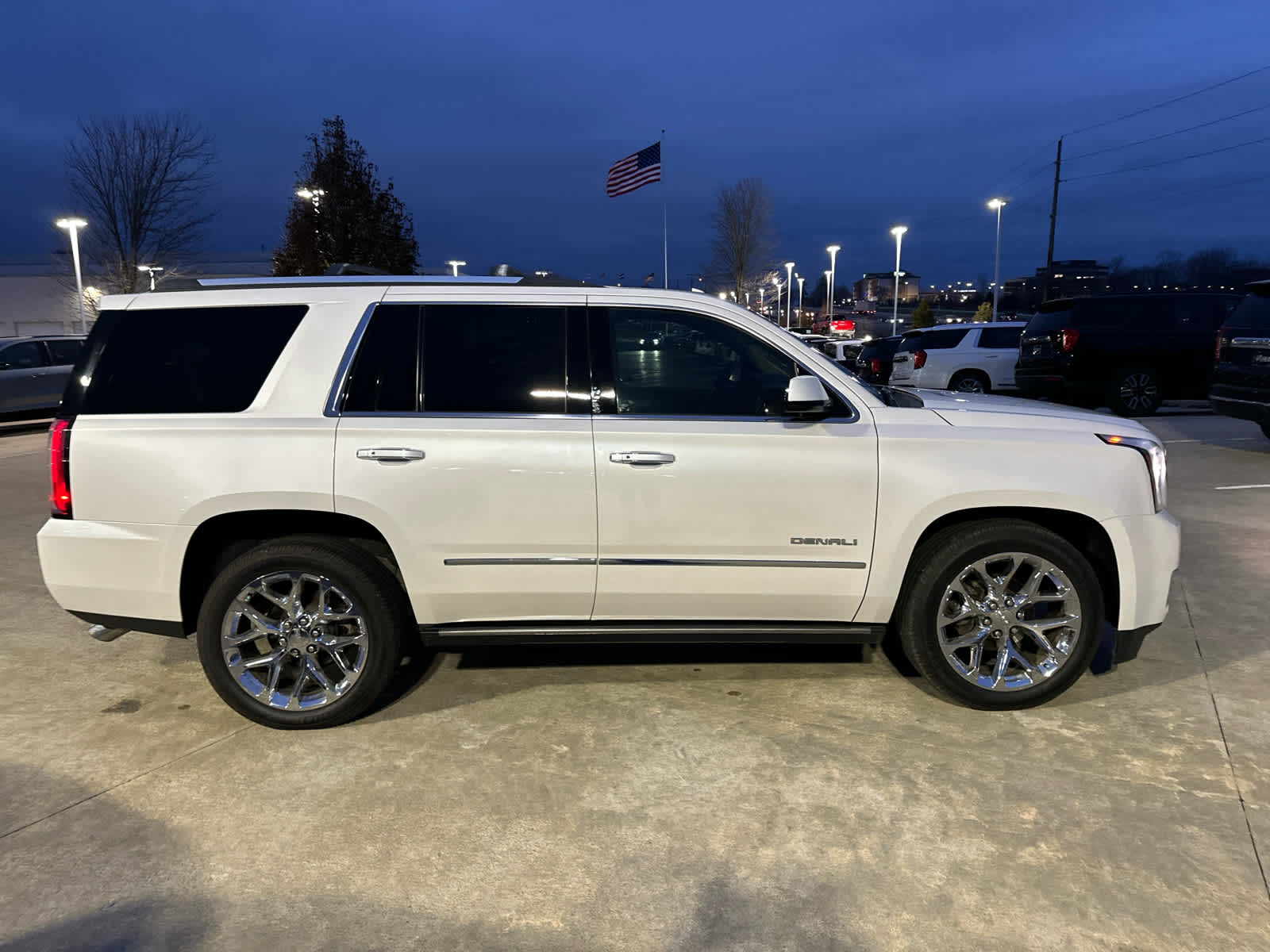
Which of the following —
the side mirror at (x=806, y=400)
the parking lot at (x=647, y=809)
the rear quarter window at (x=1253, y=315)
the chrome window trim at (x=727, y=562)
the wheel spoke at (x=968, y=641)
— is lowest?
the parking lot at (x=647, y=809)

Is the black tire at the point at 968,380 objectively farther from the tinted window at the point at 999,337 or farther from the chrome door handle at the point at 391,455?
the chrome door handle at the point at 391,455

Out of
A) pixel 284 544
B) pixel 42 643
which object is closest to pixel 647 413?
pixel 284 544

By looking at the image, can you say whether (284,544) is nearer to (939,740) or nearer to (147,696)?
(147,696)

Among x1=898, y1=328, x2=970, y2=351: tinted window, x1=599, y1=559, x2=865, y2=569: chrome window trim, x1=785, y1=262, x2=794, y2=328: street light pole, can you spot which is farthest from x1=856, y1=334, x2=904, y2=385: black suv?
x1=785, y1=262, x2=794, y2=328: street light pole

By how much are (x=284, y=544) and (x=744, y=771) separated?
207 cm

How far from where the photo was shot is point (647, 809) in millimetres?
3145

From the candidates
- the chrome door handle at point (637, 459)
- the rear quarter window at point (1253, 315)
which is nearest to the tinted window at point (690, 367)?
the chrome door handle at point (637, 459)

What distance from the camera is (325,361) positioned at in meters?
3.74

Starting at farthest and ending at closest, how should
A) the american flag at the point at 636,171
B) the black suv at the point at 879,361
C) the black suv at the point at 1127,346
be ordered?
the american flag at the point at 636,171 < the black suv at the point at 879,361 < the black suv at the point at 1127,346

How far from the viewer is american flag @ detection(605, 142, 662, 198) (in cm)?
2595

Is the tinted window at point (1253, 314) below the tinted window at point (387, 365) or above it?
above

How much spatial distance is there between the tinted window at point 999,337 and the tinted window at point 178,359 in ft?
49.0

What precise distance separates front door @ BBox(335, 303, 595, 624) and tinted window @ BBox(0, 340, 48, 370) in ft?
52.7

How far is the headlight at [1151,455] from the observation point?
3.80 metres
